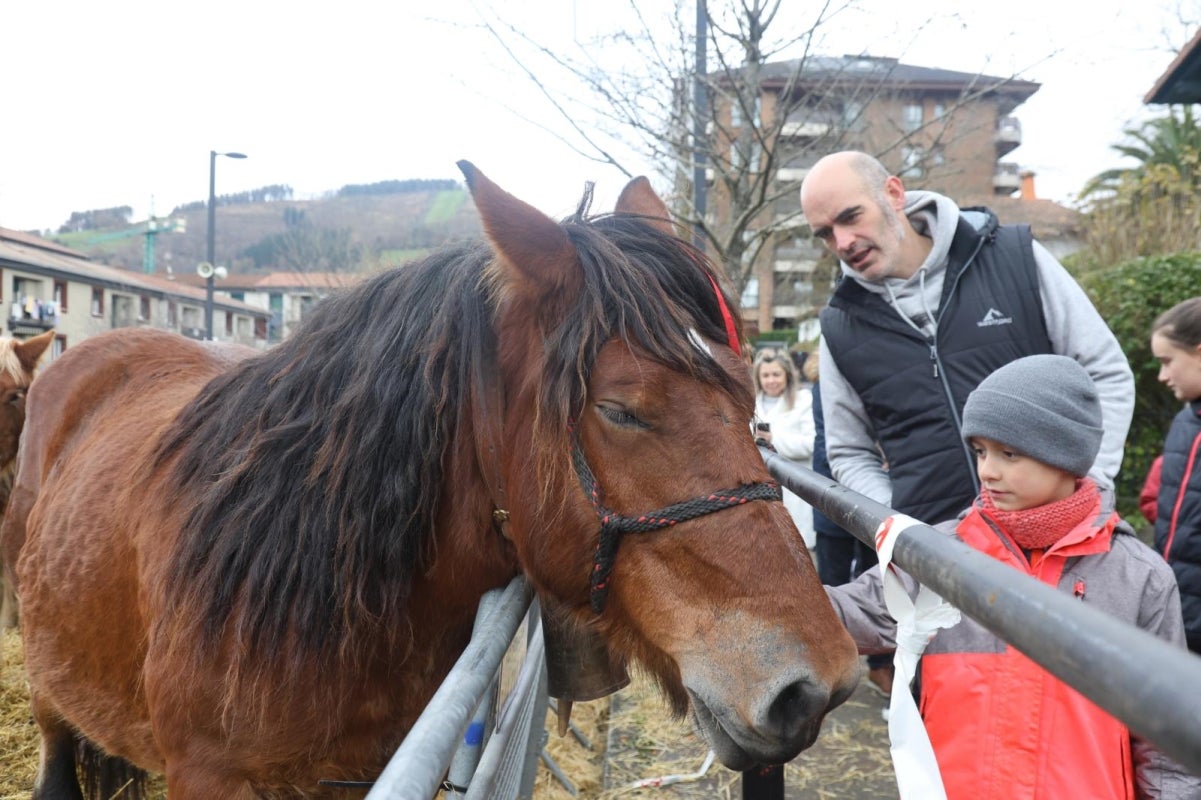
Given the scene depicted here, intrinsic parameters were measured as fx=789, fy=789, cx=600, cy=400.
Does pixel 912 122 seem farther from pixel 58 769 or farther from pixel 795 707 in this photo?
pixel 58 769

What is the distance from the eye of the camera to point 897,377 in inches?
101

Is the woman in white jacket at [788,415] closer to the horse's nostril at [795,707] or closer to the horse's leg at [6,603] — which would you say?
the horse's nostril at [795,707]

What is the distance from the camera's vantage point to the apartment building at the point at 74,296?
36.4 m

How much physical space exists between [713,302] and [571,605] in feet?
2.60

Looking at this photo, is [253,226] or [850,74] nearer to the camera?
[850,74]

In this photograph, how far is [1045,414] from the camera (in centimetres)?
176

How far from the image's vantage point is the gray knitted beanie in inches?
69.6

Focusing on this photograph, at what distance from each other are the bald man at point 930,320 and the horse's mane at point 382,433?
823 mm

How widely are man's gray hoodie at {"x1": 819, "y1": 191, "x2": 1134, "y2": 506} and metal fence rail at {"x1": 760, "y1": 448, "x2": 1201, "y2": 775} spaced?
1.43 m

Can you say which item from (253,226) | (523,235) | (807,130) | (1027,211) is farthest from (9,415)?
(253,226)

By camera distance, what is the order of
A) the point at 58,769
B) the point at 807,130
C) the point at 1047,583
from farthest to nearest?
the point at 807,130 < the point at 58,769 < the point at 1047,583

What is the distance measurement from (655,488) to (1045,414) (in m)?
0.90

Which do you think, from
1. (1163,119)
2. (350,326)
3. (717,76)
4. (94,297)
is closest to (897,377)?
(350,326)

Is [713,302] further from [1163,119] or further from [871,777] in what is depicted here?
[1163,119]
